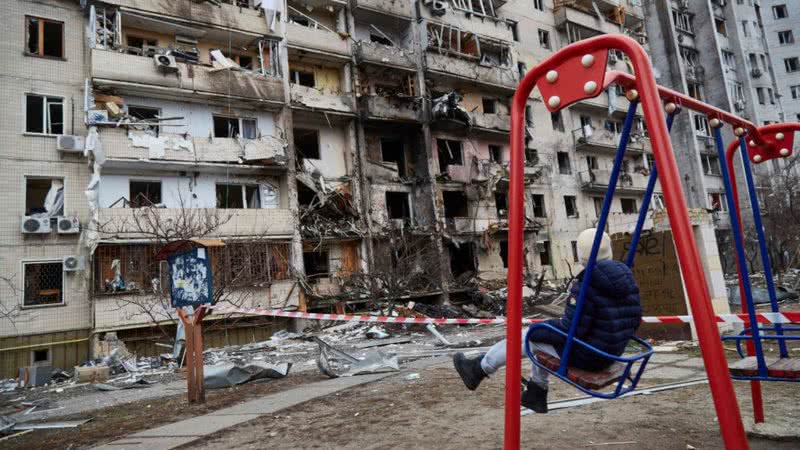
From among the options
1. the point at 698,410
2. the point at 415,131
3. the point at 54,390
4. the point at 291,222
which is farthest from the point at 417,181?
the point at 698,410

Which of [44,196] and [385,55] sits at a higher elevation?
[385,55]

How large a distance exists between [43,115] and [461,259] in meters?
20.8

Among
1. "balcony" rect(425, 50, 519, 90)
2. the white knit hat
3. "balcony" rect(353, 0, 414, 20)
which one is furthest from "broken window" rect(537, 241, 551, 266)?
the white knit hat

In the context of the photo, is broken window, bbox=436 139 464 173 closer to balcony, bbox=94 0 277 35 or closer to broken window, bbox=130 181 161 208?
balcony, bbox=94 0 277 35

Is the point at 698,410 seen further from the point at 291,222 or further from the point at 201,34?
the point at 201,34

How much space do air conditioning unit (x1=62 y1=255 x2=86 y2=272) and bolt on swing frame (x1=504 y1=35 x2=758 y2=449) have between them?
1805 centimetres

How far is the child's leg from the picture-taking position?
2.96 meters

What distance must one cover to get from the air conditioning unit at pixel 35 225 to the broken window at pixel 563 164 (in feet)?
92.0

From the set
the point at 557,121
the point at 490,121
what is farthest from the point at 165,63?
the point at 557,121

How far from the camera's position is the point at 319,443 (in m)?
4.09

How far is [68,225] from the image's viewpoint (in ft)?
53.0

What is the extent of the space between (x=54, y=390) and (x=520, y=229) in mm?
12604

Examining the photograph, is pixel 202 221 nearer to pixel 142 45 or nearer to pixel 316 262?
pixel 316 262

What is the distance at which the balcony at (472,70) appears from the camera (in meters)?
26.4
